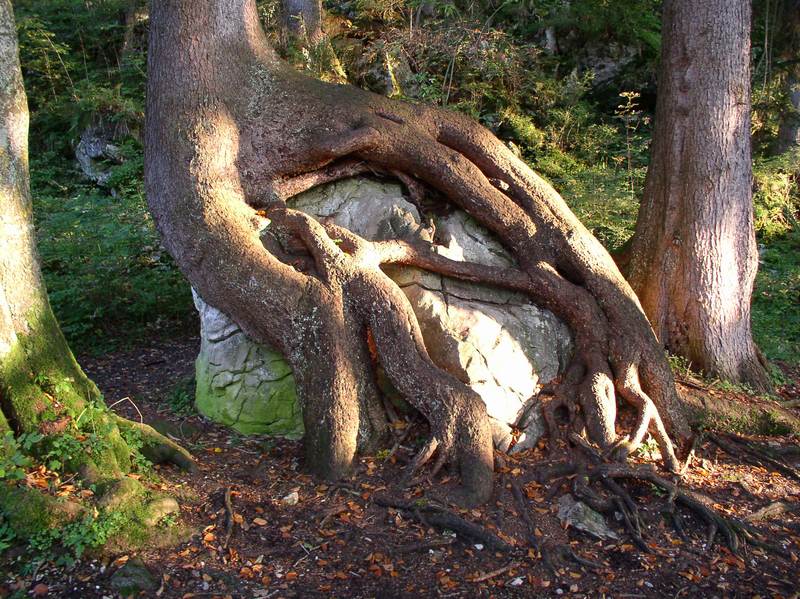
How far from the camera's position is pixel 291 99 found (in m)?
6.26

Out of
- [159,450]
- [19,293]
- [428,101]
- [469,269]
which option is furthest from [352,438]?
[428,101]

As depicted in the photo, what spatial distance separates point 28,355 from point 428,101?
7.35 meters

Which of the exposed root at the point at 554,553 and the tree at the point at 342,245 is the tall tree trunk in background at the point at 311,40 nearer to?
the tree at the point at 342,245

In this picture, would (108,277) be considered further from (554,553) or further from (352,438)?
(554,553)

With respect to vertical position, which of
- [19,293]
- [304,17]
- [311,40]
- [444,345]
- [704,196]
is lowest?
[444,345]

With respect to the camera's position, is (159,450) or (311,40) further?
(311,40)

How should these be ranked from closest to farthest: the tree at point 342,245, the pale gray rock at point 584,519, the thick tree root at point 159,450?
1. the pale gray rock at point 584,519
2. the thick tree root at point 159,450
3. the tree at point 342,245

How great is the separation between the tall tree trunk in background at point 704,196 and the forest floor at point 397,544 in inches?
66.8

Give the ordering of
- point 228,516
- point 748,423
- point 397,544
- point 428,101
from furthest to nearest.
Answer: point 428,101
point 748,423
point 228,516
point 397,544

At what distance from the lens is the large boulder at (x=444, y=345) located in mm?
5395

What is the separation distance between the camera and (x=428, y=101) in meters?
10.1

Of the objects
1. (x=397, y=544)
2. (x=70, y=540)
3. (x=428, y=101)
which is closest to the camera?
(x=70, y=540)

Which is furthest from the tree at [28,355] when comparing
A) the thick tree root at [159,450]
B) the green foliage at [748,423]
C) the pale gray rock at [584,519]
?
the green foliage at [748,423]

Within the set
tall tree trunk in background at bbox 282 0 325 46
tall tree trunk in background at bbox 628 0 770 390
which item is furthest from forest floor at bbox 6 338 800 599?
tall tree trunk in background at bbox 282 0 325 46
